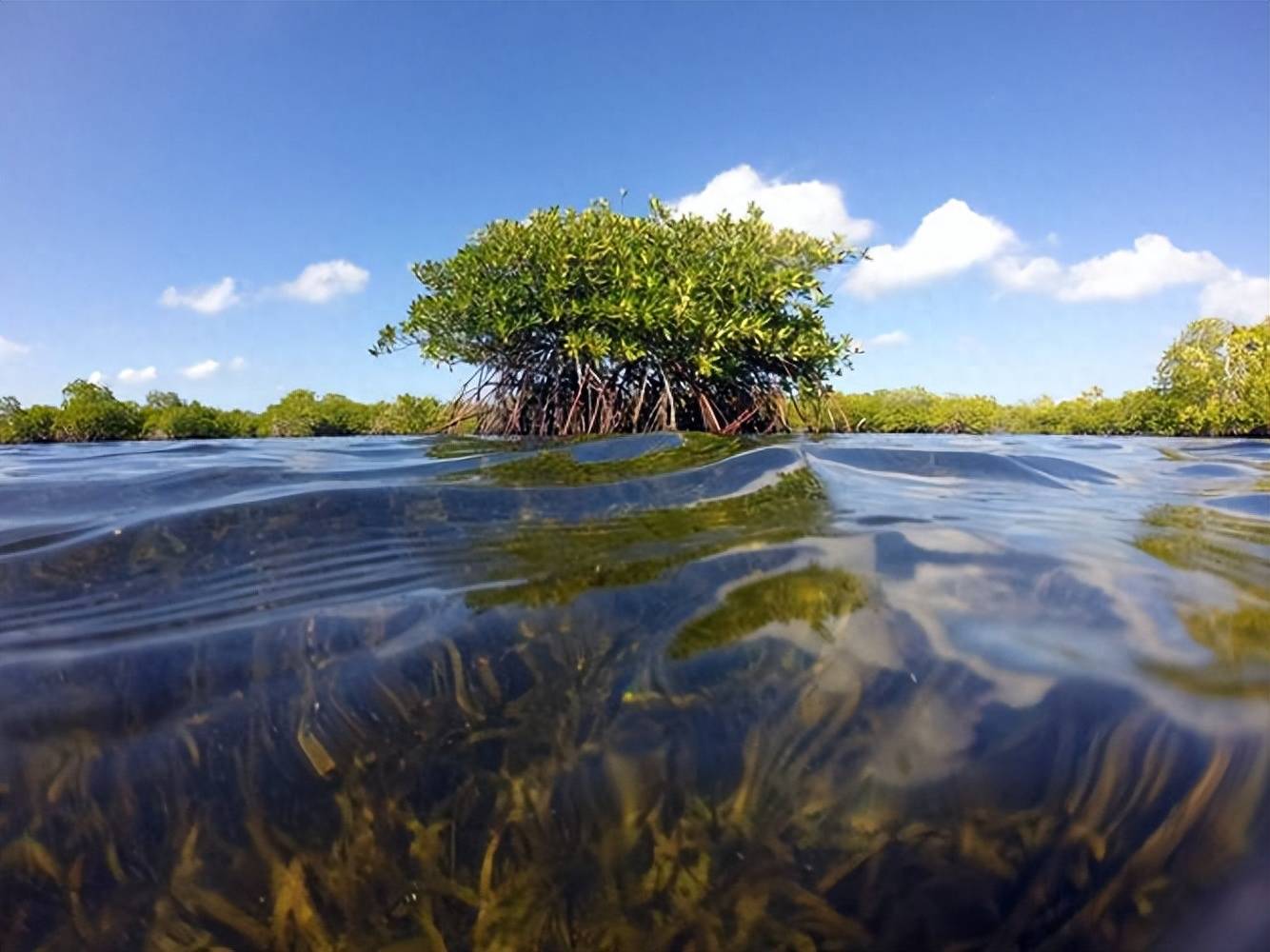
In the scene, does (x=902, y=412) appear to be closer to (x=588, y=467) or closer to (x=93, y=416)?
(x=588, y=467)

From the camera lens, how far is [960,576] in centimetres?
190

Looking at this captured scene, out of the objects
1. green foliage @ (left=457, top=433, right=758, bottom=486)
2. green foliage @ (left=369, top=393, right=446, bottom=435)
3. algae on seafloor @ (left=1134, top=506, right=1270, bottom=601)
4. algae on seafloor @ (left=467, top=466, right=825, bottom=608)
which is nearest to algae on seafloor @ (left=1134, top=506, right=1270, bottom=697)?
algae on seafloor @ (left=1134, top=506, right=1270, bottom=601)

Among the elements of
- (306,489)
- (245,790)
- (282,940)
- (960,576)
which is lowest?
(282,940)

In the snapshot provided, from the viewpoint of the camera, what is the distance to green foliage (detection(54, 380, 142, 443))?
20250 mm

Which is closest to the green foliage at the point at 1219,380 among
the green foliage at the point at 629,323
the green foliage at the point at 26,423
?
the green foliage at the point at 629,323

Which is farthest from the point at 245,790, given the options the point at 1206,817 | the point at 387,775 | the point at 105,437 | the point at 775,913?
the point at 105,437

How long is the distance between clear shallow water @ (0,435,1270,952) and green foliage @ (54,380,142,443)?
2402cm

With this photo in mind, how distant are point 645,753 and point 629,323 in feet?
32.9

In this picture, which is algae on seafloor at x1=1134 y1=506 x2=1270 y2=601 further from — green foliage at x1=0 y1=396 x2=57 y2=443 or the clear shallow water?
green foliage at x1=0 y1=396 x2=57 y2=443

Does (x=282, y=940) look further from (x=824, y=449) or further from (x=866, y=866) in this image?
(x=824, y=449)

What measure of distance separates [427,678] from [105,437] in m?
25.9

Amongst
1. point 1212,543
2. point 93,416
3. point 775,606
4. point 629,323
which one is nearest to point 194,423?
point 93,416

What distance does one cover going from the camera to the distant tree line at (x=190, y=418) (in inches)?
789

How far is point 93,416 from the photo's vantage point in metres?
20.5
